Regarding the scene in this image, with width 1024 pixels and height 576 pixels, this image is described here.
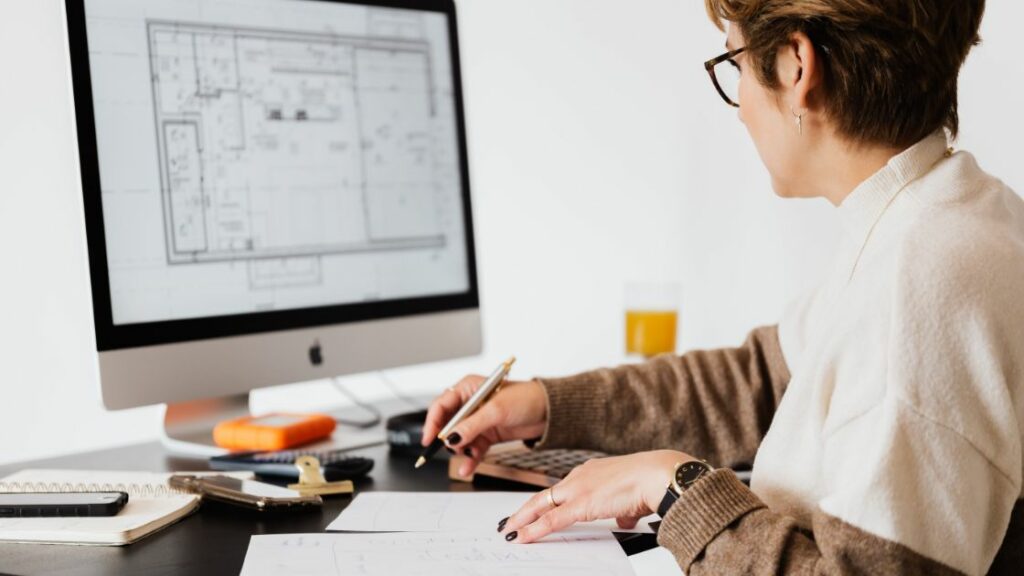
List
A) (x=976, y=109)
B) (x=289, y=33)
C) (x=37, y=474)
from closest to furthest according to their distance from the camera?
(x=37, y=474) < (x=289, y=33) < (x=976, y=109)

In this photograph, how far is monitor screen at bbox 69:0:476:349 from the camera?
1250 mm

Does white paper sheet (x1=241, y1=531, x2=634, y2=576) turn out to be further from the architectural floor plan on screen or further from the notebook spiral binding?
the architectural floor plan on screen

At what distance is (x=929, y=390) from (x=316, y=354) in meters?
0.85

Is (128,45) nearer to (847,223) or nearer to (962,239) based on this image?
(847,223)

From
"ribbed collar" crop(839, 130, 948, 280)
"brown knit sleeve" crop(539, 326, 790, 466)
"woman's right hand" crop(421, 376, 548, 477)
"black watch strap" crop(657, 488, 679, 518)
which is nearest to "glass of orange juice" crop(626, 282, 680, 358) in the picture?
"brown knit sleeve" crop(539, 326, 790, 466)

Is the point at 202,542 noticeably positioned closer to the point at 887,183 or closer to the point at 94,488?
the point at 94,488

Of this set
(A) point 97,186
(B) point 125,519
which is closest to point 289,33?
(A) point 97,186

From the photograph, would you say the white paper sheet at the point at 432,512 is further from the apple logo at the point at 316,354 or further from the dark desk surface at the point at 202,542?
the apple logo at the point at 316,354

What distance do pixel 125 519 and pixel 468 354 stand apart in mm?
696

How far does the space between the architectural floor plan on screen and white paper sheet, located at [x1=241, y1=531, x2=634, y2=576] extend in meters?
0.49

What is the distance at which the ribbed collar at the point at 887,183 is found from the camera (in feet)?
3.24

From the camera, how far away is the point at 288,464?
47.2 inches

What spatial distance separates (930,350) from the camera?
81 cm

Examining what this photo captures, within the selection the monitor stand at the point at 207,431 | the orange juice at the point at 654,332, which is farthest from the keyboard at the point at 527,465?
the orange juice at the point at 654,332
